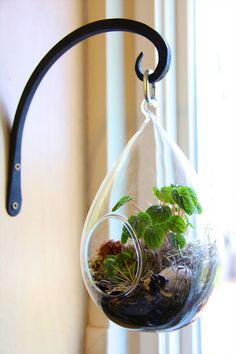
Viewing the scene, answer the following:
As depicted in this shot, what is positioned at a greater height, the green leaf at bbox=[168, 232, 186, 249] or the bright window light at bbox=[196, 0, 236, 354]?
the bright window light at bbox=[196, 0, 236, 354]

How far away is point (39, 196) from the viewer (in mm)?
586

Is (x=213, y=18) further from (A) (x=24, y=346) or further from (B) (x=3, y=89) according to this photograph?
(A) (x=24, y=346)

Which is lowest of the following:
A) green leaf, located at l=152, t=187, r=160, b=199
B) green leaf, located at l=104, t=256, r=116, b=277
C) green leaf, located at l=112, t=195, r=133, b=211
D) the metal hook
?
green leaf, located at l=104, t=256, r=116, b=277

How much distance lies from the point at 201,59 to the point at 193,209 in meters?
0.37

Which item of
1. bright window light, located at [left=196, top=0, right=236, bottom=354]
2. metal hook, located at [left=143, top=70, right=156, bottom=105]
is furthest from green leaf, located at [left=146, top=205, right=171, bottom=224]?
bright window light, located at [left=196, top=0, right=236, bottom=354]

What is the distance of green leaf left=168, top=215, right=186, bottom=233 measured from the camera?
0.45 metres

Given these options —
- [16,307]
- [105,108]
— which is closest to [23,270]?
[16,307]

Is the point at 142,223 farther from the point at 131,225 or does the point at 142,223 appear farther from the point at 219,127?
the point at 219,127

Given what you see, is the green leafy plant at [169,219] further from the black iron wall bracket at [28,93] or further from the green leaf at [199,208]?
the black iron wall bracket at [28,93]

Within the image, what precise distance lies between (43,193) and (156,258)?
22cm

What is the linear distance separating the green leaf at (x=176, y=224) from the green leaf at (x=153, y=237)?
14 millimetres

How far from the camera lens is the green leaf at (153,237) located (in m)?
0.44

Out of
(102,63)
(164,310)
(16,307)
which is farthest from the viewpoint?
(102,63)

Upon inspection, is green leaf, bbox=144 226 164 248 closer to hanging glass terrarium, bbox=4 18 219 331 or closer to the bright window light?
hanging glass terrarium, bbox=4 18 219 331
